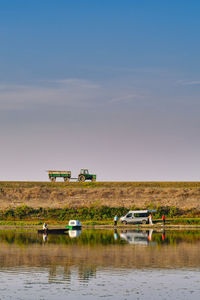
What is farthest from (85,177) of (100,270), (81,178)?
(100,270)

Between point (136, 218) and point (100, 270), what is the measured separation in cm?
4863

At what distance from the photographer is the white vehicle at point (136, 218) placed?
266 ft

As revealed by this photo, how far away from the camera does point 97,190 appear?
105 meters

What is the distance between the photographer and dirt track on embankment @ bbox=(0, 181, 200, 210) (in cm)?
9975

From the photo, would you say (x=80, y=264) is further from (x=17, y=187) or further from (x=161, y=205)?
(x=17, y=187)

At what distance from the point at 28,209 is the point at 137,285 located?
69548mm

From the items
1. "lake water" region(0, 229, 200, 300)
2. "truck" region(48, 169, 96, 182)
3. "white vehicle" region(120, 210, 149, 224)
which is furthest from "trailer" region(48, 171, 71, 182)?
"lake water" region(0, 229, 200, 300)

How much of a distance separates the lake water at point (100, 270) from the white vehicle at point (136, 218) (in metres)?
29.0

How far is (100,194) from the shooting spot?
103375 millimetres

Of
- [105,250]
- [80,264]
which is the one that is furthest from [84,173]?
[80,264]

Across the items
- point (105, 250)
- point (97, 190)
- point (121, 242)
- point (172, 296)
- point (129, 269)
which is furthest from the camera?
point (97, 190)

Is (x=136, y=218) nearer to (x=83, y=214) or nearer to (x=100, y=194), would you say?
(x=83, y=214)

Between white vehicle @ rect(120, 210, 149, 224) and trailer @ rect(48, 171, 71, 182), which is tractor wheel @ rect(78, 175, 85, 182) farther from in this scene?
white vehicle @ rect(120, 210, 149, 224)

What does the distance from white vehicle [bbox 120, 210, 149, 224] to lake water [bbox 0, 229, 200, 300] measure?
2903 centimetres
